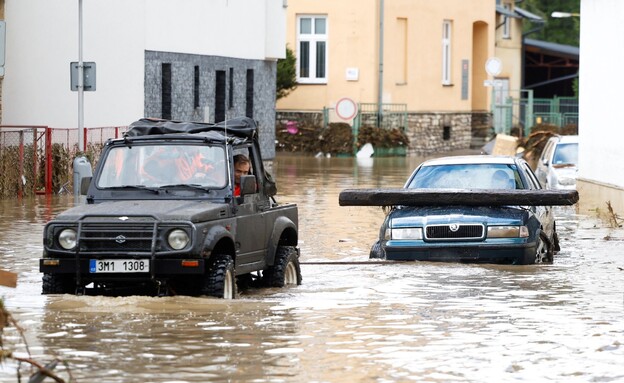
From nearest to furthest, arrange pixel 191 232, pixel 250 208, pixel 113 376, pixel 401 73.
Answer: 1. pixel 113 376
2. pixel 191 232
3. pixel 250 208
4. pixel 401 73

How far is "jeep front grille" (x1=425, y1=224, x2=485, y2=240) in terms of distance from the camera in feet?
59.4

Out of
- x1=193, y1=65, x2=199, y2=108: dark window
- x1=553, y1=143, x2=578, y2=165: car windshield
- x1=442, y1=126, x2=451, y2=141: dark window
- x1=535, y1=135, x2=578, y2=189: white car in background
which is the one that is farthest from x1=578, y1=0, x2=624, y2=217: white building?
x1=442, y1=126, x2=451, y2=141: dark window

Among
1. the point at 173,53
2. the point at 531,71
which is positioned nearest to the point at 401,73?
the point at 173,53

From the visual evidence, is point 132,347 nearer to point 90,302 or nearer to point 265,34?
point 90,302

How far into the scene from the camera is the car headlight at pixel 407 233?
18.3 metres

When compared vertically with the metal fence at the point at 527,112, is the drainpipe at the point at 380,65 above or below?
above

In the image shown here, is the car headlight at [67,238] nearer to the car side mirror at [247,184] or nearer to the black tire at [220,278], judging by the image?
the black tire at [220,278]

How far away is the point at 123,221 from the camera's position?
14.1 meters

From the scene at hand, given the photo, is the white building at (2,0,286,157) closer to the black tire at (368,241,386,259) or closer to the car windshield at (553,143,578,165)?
the car windshield at (553,143,578,165)

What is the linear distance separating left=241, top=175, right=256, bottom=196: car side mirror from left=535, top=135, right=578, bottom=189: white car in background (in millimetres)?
17808

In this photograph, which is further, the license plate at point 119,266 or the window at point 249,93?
the window at point 249,93

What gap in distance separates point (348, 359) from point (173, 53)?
32.4 m

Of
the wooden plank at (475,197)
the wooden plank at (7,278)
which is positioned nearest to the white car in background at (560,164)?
the wooden plank at (475,197)

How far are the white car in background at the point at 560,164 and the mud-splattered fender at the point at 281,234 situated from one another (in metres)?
16.2
